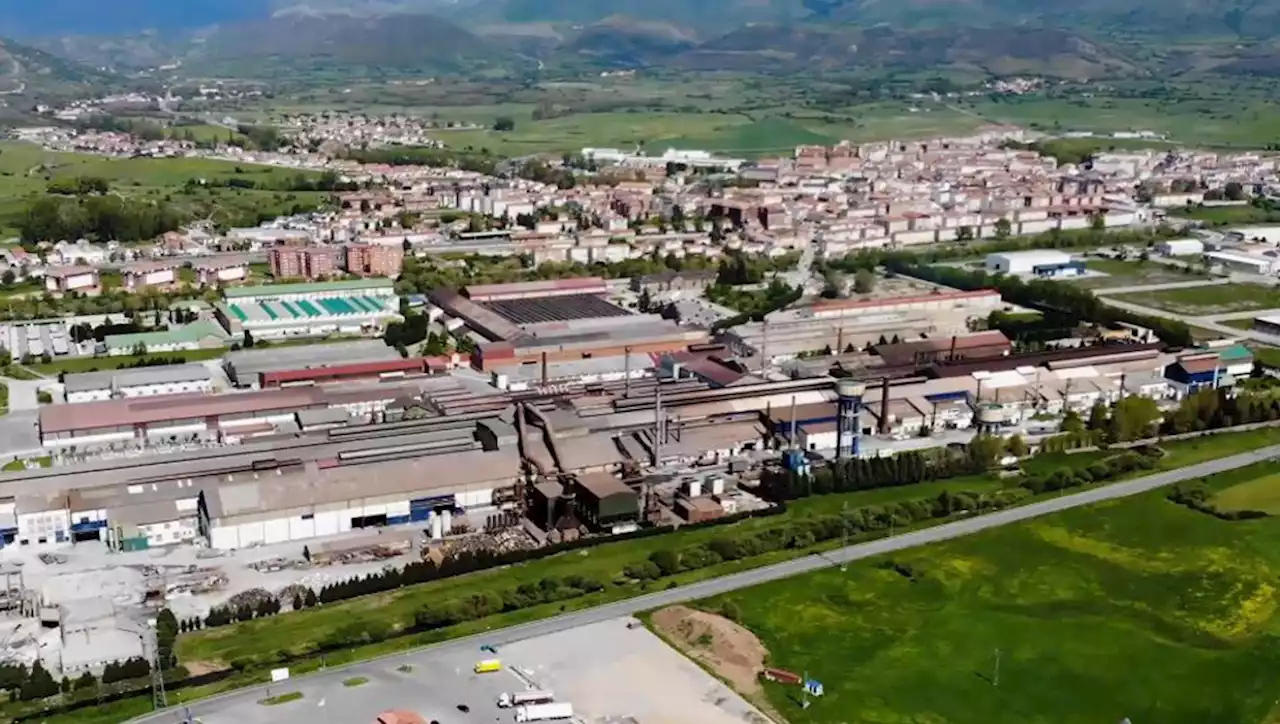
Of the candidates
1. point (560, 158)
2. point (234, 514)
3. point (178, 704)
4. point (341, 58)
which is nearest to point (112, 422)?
point (234, 514)

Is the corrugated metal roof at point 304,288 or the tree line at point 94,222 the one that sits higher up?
the tree line at point 94,222

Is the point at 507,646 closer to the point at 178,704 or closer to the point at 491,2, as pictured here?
the point at 178,704

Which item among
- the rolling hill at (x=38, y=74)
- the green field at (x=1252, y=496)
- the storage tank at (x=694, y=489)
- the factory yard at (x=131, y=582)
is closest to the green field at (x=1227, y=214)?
the green field at (x=1252, y=496)

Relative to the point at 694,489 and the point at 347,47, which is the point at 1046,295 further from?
the point at 347,47

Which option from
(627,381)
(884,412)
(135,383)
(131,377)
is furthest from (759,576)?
(131,377)

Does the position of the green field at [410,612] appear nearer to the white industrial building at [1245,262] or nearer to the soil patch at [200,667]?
the soil patch at [200,667]
